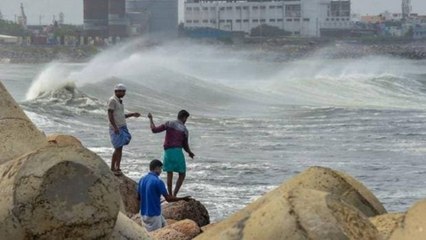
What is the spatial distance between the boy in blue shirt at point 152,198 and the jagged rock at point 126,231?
9.70 ft

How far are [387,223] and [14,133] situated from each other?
2159 mm

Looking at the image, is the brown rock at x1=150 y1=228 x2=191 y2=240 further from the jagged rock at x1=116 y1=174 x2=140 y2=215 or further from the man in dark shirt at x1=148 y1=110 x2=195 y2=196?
the man in dark shirt at x1=148 y1=110 x2=195 y2=196

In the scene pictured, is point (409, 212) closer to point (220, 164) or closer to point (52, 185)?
point (52, 185)

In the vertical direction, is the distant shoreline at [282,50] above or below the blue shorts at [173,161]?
below

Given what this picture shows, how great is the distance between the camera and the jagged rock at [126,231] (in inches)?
Answer: 186

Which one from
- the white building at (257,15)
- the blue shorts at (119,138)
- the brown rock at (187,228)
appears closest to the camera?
the brown rock at (187,228)

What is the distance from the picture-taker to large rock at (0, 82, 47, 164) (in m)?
5.42

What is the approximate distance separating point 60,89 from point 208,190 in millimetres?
19364

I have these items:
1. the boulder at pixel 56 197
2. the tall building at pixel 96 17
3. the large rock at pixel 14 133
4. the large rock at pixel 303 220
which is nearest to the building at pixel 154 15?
the tall building at pixel 96 17

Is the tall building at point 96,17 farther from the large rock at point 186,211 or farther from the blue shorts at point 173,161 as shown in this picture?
the large rock at point 186,211

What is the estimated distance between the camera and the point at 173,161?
34.9ft

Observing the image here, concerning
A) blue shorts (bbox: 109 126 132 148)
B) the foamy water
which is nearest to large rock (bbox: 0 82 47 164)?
blue shorts (bbox: 109 126 132 148)

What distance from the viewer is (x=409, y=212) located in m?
4.18

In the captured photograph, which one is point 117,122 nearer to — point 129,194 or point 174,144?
point 174,144
